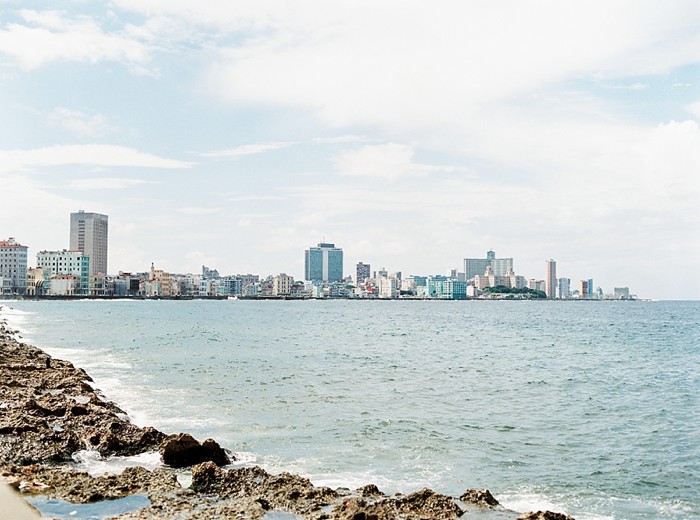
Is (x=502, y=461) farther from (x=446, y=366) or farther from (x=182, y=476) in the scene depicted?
(x=446, y=366)

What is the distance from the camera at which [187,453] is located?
13.4 metres

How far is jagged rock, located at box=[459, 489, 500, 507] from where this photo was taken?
1159cm

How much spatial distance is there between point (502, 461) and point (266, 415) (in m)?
8.41

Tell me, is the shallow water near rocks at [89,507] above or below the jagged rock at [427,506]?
above

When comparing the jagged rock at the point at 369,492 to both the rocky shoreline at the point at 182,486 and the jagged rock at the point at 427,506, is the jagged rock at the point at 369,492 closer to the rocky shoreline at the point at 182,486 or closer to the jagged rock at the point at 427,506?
the rocky shoreline at the point at 182,486

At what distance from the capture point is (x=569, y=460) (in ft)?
53.1

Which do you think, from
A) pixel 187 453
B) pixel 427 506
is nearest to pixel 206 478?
pixel 187 453

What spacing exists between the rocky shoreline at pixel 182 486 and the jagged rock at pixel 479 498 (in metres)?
0.02

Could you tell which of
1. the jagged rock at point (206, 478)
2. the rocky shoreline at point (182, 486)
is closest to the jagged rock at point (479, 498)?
the rocky shoreline at point (182, 486)

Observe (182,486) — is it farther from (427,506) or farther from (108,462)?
(427,506)

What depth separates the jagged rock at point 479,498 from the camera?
11.6 meters

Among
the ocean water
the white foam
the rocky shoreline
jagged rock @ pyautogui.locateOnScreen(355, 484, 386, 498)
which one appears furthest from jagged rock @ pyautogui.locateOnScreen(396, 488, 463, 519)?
the white foam

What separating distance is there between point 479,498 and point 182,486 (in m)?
5.41

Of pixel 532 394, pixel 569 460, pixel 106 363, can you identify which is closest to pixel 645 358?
pixel 532 394
